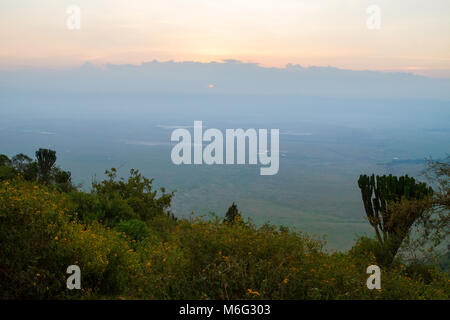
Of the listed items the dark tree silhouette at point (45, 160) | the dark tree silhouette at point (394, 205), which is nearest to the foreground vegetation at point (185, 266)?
the dark tree silhouette at point (394, 205)

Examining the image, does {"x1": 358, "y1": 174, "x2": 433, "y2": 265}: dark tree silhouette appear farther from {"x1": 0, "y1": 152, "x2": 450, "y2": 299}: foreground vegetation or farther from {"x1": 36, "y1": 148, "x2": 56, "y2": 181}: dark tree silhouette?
{"x1": 36, "y1": 148, "x2": 56, "y2": 181}: dark tree silhouette

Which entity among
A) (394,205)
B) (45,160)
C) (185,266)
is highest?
(45,160)

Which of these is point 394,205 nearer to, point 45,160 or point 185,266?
point 185,266

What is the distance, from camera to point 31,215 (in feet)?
18.5

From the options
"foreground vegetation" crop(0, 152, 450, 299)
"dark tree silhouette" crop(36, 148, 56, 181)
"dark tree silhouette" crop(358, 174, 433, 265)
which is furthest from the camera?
"dark tree silhouette" crop(36, 148, 56, 181)

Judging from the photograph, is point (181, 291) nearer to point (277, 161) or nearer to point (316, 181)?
point (316, 181)

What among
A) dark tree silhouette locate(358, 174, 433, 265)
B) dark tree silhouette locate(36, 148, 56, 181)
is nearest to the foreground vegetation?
dark tree silhouette locate(358, 174, 433, 265)

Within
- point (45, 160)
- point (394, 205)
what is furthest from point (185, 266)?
point (45, 160)

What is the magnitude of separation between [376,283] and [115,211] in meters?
10.3

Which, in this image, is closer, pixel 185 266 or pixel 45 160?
pixel 185 266

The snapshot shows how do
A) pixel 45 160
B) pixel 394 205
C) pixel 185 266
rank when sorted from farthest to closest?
pixel 45 160, pixel 394 205, pixel 185 266

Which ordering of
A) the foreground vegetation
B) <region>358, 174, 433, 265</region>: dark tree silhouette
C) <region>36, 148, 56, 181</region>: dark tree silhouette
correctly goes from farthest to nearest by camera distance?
<region>36, 148, 56, 181</region>: dark tree silhouette → <region>358, 174, 433, 265</region>: dark tree silhouette → the foreground vegetation
